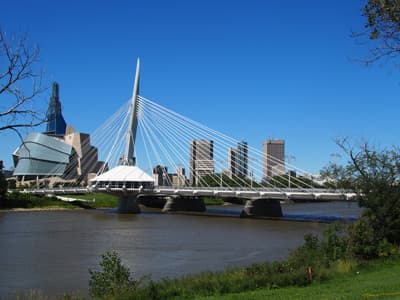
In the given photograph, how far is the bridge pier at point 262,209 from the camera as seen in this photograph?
164ft

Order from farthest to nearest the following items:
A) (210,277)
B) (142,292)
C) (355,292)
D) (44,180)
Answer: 1. (44,180)
2. (210,277)
3. (142,292)
4. (355,292)

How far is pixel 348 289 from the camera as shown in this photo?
907cm

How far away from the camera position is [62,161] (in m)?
100

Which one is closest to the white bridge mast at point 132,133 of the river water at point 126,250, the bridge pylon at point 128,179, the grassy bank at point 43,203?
the bridge pylon at point 128,179

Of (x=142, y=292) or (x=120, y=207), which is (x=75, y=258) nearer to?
(x=142, y=292)

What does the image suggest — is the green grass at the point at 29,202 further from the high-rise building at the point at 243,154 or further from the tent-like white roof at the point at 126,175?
the high-rise building at the point at 243,154

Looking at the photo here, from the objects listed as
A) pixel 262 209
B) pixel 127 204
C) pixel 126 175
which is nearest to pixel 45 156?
pixel 126 175

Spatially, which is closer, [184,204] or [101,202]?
[184,204]

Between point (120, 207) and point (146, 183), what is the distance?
12.8 ft

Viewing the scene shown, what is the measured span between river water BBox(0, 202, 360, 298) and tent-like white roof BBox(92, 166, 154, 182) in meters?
18.3

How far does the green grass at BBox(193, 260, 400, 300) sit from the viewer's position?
8.16 m

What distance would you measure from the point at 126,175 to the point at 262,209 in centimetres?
1520

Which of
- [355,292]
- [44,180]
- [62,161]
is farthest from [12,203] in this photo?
[355,292]

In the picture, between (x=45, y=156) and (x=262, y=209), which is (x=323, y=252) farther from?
(x=45, y=156)
